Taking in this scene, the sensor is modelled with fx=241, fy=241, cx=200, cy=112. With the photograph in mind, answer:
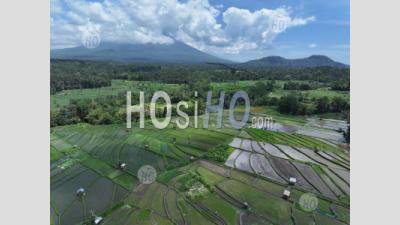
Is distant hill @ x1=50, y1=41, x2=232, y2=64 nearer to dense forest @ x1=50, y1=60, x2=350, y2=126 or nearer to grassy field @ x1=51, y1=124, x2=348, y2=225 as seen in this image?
dense forest @ x1=50, y1=60, x2=350, y2=126

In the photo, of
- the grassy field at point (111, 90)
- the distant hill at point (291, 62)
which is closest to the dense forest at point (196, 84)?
the grassy field at point (111, 90)

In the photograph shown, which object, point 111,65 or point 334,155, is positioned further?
point 111,65

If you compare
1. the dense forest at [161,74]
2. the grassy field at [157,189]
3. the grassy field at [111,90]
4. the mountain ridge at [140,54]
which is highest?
the mountain ridge at [140,54]

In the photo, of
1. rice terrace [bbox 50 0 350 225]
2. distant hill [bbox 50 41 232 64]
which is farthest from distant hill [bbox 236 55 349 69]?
distant hill [bbox 50 41 232 64]

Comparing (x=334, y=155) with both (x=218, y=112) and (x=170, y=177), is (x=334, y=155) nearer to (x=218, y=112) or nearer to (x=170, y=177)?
(x=170, y=177)

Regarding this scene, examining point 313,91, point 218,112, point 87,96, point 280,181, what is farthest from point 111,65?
point 280,181

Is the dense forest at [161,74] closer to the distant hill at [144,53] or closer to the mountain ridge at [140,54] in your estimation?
the mountain ridge at [140,54]

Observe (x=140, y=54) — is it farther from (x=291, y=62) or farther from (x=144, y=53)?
(x=291, y=62)
